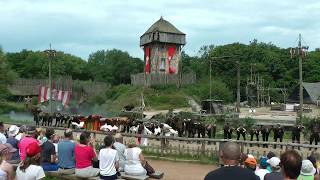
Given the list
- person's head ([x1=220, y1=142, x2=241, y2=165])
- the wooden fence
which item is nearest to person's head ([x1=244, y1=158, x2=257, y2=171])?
person's head ([x1=220, y1=142, x2=241, y2=165])

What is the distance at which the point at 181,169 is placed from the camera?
56.6 feet

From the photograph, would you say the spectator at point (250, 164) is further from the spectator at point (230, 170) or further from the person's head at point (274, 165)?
the spectator at point (230, 170)

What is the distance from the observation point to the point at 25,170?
693cm

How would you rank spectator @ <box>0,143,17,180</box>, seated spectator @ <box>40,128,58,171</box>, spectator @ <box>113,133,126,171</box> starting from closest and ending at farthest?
spectator @ <box>0,143,17,180</box> → seated spectator @ <box>40,128,58,171</box> → spectator @ <box>113,133,126,171</box>

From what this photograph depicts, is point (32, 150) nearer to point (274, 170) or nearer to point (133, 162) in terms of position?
point (274, 170)

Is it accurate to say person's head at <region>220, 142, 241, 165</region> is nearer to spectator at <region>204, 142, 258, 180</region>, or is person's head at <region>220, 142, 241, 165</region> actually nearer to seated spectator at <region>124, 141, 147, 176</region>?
spectator at <region>204, 142, 258, 180</region>

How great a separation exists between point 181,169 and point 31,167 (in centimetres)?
1082

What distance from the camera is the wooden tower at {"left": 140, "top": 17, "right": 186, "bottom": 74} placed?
243 feet

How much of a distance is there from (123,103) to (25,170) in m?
57.8

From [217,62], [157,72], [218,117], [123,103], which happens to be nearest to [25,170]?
[218,117]

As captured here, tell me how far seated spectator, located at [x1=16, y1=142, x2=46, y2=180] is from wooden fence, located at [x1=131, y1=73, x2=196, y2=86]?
62284 mm

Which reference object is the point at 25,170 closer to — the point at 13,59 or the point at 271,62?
the point at 271,62

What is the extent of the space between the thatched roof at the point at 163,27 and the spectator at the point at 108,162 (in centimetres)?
6434

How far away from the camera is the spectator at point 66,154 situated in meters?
11.4
